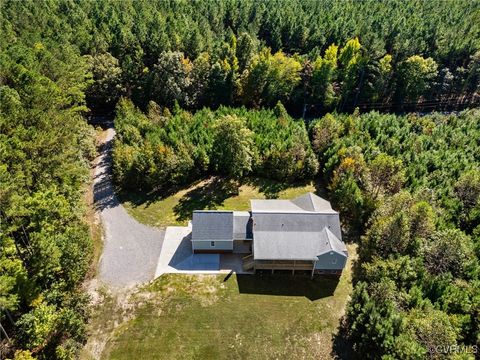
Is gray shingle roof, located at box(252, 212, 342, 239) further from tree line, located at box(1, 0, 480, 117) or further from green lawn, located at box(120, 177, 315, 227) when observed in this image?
tree line, located at box(1, 0, 480, 117)

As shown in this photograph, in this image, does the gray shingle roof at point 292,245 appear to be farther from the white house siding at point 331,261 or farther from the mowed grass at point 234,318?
the mowed grass at point 234,318

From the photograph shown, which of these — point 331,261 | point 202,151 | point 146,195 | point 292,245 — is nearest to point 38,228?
point 146,195

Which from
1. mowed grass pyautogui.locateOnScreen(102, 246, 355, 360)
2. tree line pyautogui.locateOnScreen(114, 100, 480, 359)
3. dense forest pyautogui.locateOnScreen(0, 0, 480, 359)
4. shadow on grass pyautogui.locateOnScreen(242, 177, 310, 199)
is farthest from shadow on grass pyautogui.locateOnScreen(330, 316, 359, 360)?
shadow on grass pyautogui.locateOnScreen(242, 177, 310, 199)

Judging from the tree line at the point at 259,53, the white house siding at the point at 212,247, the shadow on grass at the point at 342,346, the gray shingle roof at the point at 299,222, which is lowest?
the shadow on grass at the point at 342,346

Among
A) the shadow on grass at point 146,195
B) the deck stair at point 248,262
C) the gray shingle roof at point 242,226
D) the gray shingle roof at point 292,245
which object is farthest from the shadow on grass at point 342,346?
the shadow on grass at point 146,195

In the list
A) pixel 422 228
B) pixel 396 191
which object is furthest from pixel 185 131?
pixel 422 228

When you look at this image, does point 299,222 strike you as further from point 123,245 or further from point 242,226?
point 123,245

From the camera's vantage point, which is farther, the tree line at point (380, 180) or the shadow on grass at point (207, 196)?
the shadow on grass at point (207, 196)
